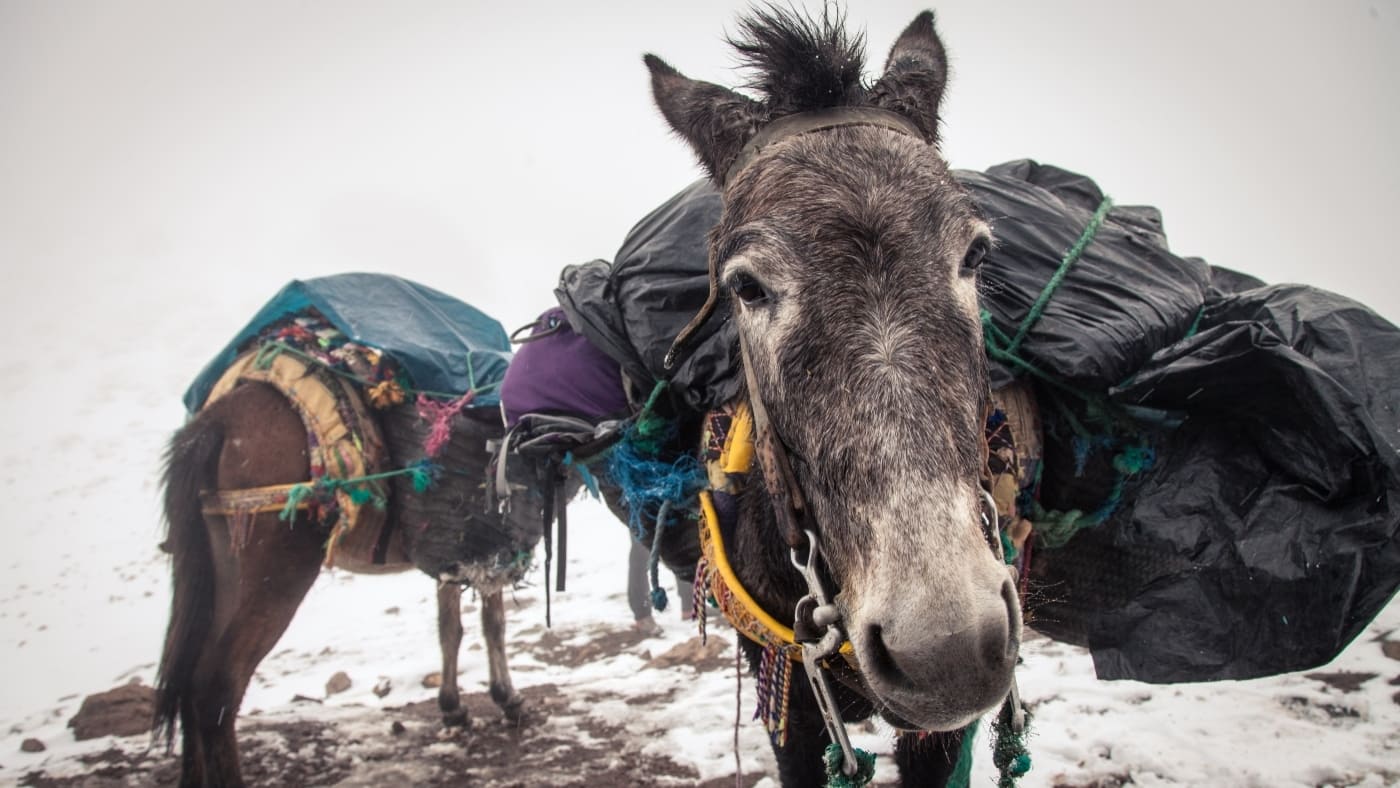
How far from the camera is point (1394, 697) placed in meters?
2.96

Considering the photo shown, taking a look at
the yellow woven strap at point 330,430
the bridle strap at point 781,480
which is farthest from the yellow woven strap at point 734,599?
the yellow woven strap at point 330,430

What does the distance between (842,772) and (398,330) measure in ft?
11.1

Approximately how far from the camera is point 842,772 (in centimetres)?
136

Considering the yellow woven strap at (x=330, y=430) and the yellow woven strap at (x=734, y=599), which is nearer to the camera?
the yellow woven strap at (x=734, y=599)

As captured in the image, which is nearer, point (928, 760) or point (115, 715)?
point (928, 760)

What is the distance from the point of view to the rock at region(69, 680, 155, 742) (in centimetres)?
428

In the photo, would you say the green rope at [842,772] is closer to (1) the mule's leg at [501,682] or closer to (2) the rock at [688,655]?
(1) the mule's leg at [501,682]

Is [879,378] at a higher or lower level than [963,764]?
higher

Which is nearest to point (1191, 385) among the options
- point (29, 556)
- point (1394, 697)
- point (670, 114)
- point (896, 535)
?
point (896, 535)

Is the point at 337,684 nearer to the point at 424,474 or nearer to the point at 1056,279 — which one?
the point at 424,474

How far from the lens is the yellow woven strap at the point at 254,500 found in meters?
3.30

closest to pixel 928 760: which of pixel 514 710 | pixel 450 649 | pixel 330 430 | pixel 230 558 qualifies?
pixel 330 430

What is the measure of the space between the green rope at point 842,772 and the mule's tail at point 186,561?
3565mm

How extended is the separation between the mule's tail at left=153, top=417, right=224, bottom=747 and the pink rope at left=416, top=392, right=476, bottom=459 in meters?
1.06
